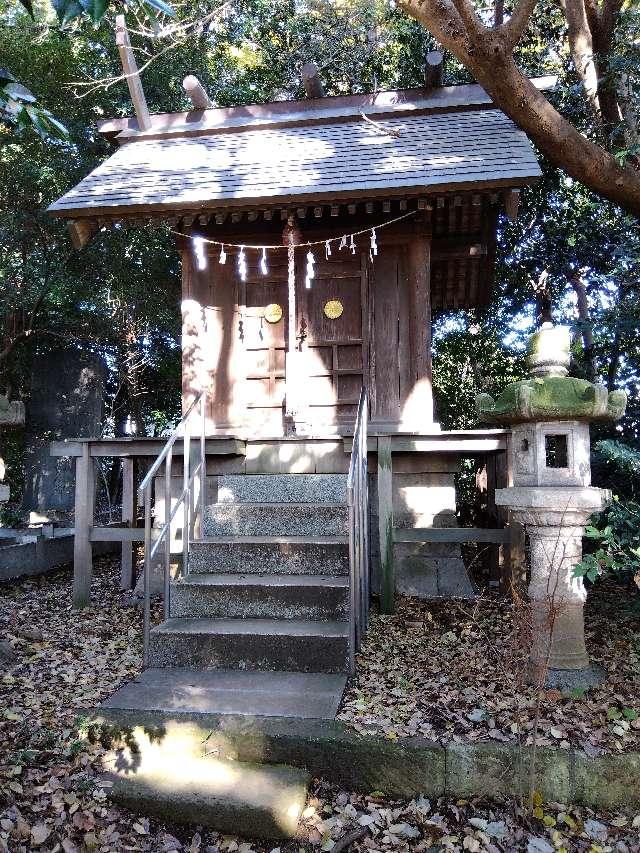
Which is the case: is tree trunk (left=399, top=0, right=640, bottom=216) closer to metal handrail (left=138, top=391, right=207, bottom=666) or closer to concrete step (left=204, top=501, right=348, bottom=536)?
concrete step (left=204, top=501, right=348, bottom=536)

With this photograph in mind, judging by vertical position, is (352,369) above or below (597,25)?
below

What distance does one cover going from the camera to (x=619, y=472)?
6703mm

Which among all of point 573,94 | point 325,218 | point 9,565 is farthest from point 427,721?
point 573,94

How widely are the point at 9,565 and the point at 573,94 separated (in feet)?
32.6

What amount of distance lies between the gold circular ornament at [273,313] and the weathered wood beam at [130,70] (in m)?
3.06

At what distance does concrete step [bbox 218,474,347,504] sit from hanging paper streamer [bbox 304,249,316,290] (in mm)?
2262

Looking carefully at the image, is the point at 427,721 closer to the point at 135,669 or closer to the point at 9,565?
the point at 135,669

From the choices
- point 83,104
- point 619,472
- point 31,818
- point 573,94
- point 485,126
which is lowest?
point 31,818

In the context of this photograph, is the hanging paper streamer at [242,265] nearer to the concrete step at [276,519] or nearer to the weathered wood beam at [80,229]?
the weathered wood beam at [80,229]

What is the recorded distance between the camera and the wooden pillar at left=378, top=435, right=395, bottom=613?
581cm

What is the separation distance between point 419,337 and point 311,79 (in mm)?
4009

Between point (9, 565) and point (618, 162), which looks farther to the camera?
point (9, 565)

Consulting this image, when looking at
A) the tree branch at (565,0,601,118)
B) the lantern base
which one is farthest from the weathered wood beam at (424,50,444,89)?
the lantern base

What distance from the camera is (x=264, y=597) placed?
464 cm
